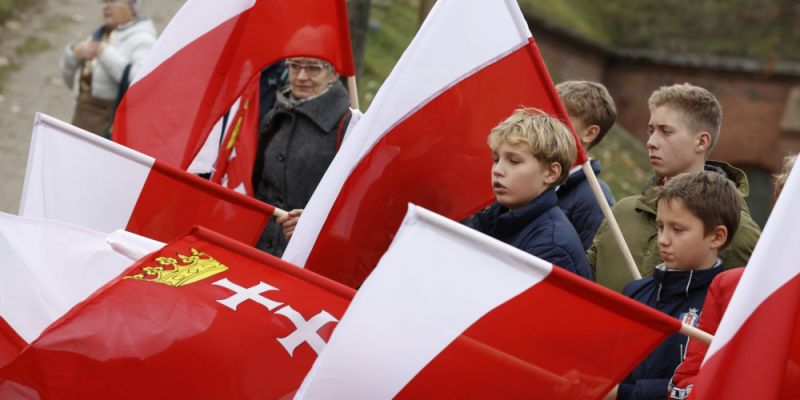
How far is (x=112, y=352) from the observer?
141 inches

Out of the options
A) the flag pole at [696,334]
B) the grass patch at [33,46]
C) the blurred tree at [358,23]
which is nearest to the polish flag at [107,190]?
the flag pole at [696,334]

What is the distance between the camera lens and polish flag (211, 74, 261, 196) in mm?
5453

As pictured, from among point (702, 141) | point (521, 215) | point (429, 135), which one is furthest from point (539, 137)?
point (702, 141)

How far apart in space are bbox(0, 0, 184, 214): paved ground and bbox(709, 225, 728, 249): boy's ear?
5.92 meters

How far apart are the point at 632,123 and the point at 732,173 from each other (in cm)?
1329

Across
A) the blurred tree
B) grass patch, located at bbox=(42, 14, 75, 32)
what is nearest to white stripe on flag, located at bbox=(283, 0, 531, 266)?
the blurred tree

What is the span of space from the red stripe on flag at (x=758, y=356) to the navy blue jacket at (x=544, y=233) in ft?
2.75

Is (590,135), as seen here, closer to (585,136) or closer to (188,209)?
(585,136)

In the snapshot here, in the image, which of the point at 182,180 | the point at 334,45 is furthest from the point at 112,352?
the point at 334,45

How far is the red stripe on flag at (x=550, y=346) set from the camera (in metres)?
3.27

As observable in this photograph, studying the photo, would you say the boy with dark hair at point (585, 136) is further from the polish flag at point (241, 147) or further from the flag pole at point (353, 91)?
the polish flag at point (241, 147)

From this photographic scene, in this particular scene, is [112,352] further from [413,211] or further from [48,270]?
[413,211]

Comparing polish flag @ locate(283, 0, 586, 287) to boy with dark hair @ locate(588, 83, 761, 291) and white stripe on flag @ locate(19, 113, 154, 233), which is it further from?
white stripe on flag @ locate(19, 113, 154, 233)

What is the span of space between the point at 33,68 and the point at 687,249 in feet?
28.5
